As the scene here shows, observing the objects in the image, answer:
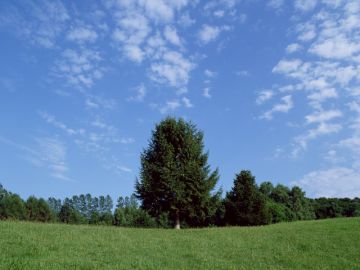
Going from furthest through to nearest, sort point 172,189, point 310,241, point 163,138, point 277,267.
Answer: point 163,138, point 172,189, point 310,241, point 277,267

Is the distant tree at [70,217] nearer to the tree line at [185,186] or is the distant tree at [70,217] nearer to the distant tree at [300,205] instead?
the distant tree at [300,205]

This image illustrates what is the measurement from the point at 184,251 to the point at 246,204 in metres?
43.6

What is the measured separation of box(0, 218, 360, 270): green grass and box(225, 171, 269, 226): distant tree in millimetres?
32913

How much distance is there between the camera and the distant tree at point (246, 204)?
64500 millimetres

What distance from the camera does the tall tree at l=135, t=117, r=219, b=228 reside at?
46.7 m

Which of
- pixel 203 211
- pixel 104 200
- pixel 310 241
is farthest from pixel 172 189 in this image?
pixel 104 200

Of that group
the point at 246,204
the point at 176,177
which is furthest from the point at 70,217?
the point at 176,177

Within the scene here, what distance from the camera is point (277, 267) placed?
1995cm

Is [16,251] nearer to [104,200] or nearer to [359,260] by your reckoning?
[359,260]

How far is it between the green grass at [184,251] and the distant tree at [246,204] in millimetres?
32913

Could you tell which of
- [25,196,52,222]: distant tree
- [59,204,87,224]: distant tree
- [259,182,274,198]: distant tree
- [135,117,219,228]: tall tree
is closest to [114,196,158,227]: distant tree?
[59,204,87,224]: distant tree

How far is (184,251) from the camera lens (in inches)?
888

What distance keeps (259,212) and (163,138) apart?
24312 mm

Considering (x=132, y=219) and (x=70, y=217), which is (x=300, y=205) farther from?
(x=70, y=217)
